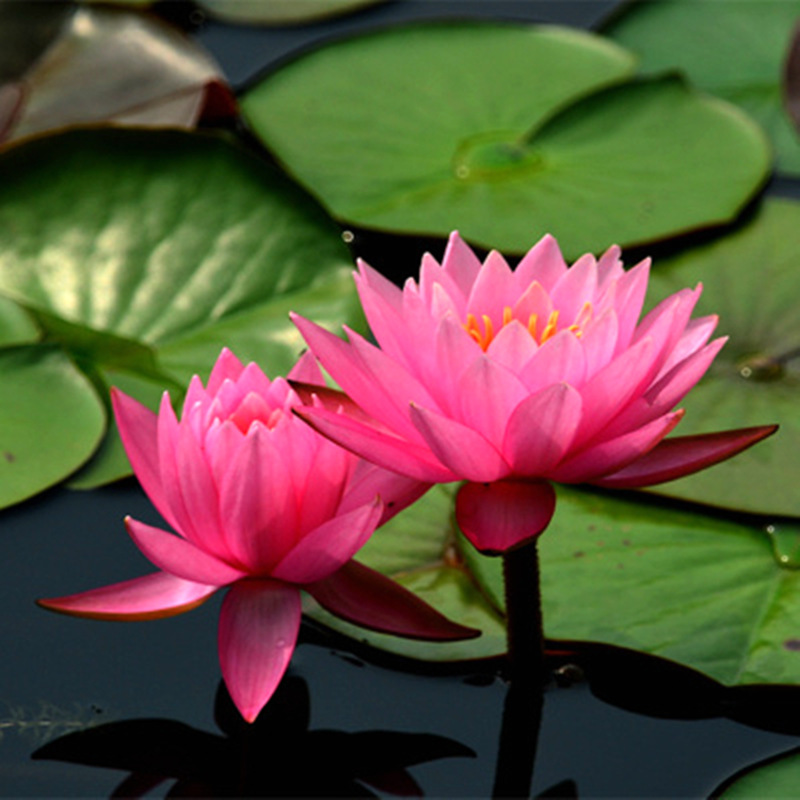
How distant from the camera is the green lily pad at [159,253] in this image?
1693 mm

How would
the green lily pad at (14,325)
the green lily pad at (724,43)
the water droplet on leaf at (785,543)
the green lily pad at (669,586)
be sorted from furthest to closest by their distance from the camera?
the green lily pad at (724,43) → the green lily pad at (14,325) → the water droplet on leaf at (785,543) → the green lily pad at (669,586)

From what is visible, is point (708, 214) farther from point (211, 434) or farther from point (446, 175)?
point (211, 434)

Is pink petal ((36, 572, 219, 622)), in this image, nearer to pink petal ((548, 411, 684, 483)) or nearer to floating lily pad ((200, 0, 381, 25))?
pink petal ((548, 411, 684, 483))

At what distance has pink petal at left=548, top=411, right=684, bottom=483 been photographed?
3.37 feet

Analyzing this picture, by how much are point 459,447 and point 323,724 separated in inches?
14.8

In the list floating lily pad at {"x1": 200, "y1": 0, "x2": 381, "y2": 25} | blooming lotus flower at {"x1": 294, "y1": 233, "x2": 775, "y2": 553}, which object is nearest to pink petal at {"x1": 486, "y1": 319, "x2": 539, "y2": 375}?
blooming lotus flower at {"x1": 294, "y1": 233, "x2": 775, "y2": 553}

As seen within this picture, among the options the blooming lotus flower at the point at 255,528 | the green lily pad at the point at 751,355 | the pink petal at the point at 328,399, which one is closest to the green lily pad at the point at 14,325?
the blooming lotus flower at the point at 255,528

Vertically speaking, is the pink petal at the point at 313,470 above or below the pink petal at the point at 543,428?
below

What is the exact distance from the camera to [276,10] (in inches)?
98.8

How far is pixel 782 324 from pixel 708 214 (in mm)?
293

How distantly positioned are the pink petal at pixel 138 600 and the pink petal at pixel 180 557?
0.09 feet

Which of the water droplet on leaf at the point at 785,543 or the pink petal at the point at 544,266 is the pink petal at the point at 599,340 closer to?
the pink petal at the point at 544,266

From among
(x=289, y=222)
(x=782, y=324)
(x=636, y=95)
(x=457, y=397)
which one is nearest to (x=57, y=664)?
(x=457, y=397)

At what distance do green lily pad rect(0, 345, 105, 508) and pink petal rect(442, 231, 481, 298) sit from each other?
573 mm
